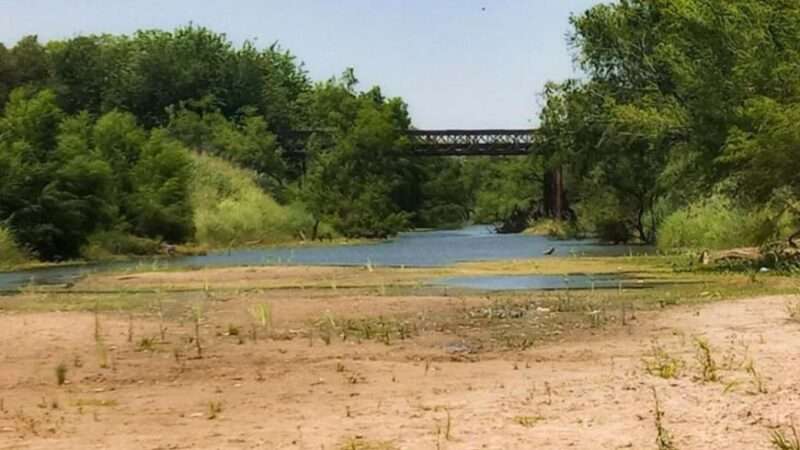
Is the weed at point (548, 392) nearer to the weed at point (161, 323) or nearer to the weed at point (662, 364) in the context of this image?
the weed at point (662, 364)

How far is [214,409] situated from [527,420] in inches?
137

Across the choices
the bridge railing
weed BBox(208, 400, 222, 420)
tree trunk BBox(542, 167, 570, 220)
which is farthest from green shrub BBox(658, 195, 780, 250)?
the bridge railing

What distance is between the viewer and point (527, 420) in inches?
471

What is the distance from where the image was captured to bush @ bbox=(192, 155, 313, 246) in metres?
74.3

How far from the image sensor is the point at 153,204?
6650cm

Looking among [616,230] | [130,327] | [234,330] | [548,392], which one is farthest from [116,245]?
[548,392]

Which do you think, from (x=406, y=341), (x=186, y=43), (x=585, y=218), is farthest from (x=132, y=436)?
(x=186, y=43)

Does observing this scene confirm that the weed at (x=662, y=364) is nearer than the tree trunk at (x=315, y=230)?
Yes

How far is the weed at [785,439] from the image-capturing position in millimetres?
10102

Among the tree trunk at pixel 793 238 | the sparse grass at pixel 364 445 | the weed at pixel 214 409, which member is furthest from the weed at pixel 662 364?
the tree trunk at pixel 793 238

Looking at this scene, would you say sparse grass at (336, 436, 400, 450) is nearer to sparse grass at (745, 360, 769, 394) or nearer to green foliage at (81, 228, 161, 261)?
sparse grass at (745, 360, 769, 394)

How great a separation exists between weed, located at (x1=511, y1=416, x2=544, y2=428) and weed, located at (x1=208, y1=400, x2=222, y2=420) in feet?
10.4

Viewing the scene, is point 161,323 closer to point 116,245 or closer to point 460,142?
Answer: point 116,245

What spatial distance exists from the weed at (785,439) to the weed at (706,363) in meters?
2.76
